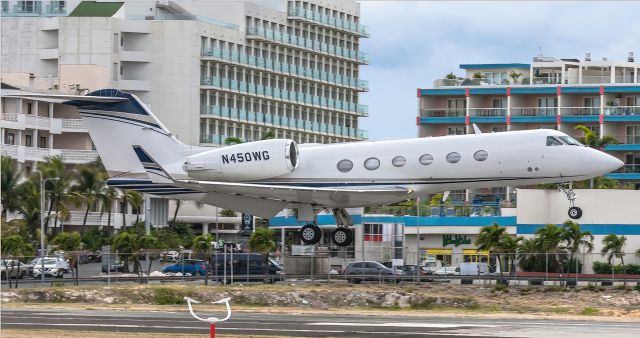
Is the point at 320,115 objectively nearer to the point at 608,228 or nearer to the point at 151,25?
the point at 151,25

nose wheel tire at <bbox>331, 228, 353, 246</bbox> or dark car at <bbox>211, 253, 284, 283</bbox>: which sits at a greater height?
nose wheel tire at <bbox>331, 228, 353, 246</bbox>

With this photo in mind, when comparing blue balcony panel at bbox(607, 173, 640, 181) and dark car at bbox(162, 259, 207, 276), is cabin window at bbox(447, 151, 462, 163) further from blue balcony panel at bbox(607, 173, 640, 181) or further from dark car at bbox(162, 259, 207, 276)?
blue balcony panel at bbox(607, 173, 640, 181)

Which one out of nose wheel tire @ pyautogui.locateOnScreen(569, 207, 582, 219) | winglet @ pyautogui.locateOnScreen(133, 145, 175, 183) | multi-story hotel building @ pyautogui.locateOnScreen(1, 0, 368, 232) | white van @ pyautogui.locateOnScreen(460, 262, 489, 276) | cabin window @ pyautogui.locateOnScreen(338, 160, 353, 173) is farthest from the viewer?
multi-story hotel building @ pyautogui.locateOnScreen(1, 0, 368, 232)

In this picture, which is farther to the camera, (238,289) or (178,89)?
(178,89)

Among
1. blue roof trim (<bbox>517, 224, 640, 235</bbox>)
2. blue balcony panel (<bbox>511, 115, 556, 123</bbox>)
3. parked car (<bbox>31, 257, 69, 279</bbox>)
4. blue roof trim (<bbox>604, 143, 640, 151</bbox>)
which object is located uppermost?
blue balcony panel (<bbox>511, 115, 556, 123</bbox>)

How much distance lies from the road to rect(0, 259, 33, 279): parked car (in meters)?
16.9

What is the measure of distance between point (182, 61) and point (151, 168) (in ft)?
238

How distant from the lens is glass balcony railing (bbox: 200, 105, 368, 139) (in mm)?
134500

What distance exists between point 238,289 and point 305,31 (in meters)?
91.9

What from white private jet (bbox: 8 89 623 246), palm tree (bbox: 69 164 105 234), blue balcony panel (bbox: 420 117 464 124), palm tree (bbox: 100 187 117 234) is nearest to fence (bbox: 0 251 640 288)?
white private jet (bbox: 8 89 623 246)

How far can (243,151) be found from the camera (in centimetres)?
5838

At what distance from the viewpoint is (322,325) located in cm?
4119

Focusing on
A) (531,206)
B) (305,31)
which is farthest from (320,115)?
(531,206)

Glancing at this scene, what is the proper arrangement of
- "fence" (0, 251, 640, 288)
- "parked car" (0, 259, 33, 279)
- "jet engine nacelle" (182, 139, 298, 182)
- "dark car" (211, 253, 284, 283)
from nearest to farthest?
"jet engine nacelle" (182, 139, 298, 182) → "fence" (0, 251, 640, 288) → "dark car" (211, 253, 284, 283) → "parked car" (0, 259, 33, 279)
